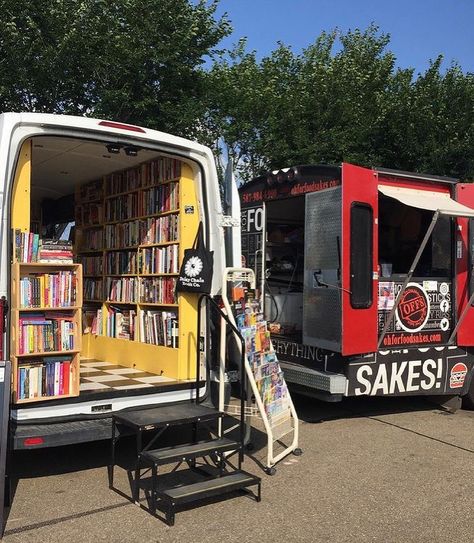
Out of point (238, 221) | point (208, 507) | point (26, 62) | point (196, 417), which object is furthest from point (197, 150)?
point (26, 62)

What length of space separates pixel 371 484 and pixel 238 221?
7.79 ft

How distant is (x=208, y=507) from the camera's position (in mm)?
4035

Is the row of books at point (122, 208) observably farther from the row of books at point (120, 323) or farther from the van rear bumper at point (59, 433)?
the van rear bumper at point (59, 433)

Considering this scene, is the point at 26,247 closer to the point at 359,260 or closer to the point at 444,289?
the point at 359,260

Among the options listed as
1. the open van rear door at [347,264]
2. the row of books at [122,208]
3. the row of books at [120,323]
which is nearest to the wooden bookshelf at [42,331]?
the row of books at [120,323]

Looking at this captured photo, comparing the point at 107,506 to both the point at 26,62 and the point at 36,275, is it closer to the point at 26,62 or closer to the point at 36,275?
the point at 36,275

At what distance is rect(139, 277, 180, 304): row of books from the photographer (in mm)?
5660

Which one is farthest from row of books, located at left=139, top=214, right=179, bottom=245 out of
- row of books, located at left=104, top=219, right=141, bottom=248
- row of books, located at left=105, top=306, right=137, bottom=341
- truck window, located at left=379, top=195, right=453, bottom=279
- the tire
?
the tire

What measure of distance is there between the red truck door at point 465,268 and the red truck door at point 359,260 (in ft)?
4.29

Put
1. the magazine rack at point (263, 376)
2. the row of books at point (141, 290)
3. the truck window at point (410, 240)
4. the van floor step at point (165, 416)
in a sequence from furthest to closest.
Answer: the truck window at point (410, 240)
the row of books at point (141, 290)
the magazine rack at point (263, 376)
the van floor step at point (165, 416)

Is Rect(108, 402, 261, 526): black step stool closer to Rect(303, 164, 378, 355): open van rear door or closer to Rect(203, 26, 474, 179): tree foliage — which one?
Rect(303, 164, 378, 355): open van rear door

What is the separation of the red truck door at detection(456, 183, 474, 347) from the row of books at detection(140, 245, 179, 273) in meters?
3.30

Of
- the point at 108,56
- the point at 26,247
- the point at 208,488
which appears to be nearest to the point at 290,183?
the point at 26,247

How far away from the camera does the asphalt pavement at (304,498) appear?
364 cm
